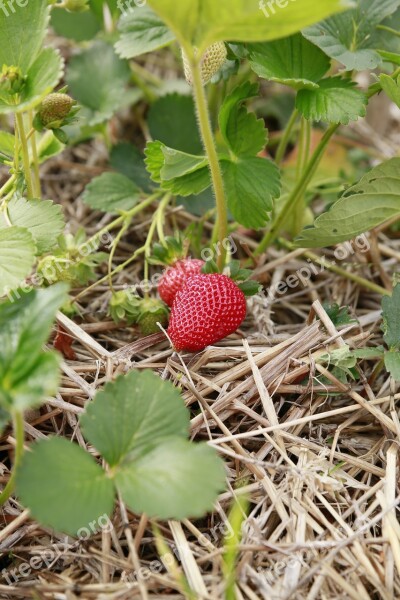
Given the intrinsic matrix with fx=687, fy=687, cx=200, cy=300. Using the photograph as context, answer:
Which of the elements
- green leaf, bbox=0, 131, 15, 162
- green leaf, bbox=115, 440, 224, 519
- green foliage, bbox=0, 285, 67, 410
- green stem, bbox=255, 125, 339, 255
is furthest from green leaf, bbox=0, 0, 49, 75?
green leaf, bbox=115, 440, 224, 519

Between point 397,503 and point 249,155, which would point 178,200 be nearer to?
point 249,155

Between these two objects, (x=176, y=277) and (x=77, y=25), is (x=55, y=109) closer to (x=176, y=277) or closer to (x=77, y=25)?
(x=176, y=277)

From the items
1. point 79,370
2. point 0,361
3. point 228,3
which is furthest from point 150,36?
point 0,361

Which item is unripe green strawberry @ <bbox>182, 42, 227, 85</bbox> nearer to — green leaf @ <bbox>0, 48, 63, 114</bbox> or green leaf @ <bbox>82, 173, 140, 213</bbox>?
green leaf @ <bbox>0, 48, 63, 114</bbox>

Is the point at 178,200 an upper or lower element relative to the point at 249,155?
lower

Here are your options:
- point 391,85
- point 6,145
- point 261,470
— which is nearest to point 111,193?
point 6,145

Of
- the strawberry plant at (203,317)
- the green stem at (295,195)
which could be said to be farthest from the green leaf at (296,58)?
the green stem at (295,195)
